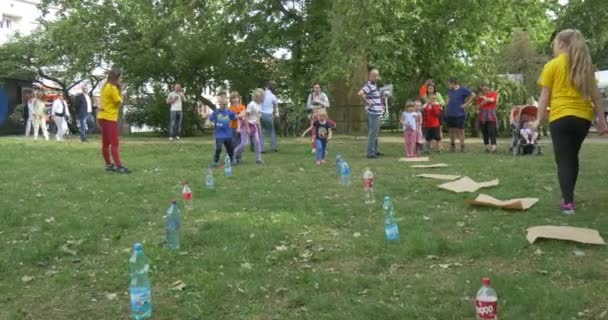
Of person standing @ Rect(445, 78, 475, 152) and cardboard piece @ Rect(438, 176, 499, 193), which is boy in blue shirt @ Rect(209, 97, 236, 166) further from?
person standing @ Rect(445, 78, 475, 152)

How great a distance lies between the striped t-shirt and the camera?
45.5ft

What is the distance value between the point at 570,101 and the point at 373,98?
7.03 meters

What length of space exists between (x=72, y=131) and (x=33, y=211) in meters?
27.0

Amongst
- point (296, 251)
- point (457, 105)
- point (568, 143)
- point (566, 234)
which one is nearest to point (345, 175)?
point (568, 143)

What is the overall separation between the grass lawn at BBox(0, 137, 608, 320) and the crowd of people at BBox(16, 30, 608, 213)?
0.94 metres

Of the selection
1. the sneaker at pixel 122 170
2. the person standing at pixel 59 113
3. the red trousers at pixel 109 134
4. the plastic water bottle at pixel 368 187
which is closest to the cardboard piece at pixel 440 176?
the plastic water bottle at pixel 368 187

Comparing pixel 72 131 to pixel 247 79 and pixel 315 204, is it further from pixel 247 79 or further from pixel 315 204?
pixel 315 204

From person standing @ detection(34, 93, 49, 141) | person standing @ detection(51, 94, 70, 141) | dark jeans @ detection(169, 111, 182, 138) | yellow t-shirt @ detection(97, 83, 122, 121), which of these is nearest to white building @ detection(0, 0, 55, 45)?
person standing @ detection(34, 93, 49, 141)

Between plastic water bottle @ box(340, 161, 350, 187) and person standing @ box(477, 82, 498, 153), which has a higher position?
person standing @ box(477, 82, 498, 153)

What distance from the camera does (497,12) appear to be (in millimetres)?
22672

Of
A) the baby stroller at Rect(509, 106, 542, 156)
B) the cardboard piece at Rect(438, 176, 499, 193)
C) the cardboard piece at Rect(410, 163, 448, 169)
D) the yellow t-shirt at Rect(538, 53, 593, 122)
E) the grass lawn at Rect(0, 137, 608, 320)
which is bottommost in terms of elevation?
the grass lawn at Rect(0, 137, 608, 320)

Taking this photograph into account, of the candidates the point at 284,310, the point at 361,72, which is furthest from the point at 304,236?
the point at 361,72

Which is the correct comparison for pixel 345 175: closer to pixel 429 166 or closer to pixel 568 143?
pixel 429 166

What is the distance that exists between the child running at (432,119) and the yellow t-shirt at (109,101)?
730cm
